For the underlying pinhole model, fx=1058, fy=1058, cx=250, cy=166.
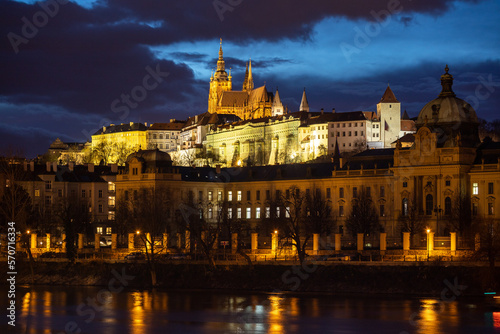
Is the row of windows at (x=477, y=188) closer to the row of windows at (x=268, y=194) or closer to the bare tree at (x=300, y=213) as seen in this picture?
the row of windows at (x=268, y=194)

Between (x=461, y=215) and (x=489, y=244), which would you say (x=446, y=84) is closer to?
(x=461, y=215)

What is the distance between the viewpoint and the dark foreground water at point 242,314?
65.6m

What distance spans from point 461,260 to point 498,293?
217 inches

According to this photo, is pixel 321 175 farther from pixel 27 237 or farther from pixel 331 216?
pixel 27 237

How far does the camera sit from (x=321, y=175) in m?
124

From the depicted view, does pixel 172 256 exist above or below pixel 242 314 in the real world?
above

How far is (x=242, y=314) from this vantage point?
71.8 meters

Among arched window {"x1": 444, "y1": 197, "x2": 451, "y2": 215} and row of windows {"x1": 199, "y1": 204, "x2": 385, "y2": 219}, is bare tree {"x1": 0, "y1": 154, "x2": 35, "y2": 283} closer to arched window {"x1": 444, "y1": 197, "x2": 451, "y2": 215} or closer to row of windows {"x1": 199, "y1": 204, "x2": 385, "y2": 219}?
row of windows {"x1": 199, "y1": 204, "x2": 385, "y2": 219}

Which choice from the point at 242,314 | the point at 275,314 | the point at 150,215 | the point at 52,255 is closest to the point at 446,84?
the point at 150,215

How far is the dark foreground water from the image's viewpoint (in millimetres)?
65625

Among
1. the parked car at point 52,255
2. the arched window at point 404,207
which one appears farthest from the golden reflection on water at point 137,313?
the arched window at point 404,207

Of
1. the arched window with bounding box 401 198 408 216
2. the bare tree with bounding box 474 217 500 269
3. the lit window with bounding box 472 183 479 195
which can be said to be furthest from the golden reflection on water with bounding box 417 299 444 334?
the arched window with bounding box 401 198 408 216

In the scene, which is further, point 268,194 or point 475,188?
point 268,194

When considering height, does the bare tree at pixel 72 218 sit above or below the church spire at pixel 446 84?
below
